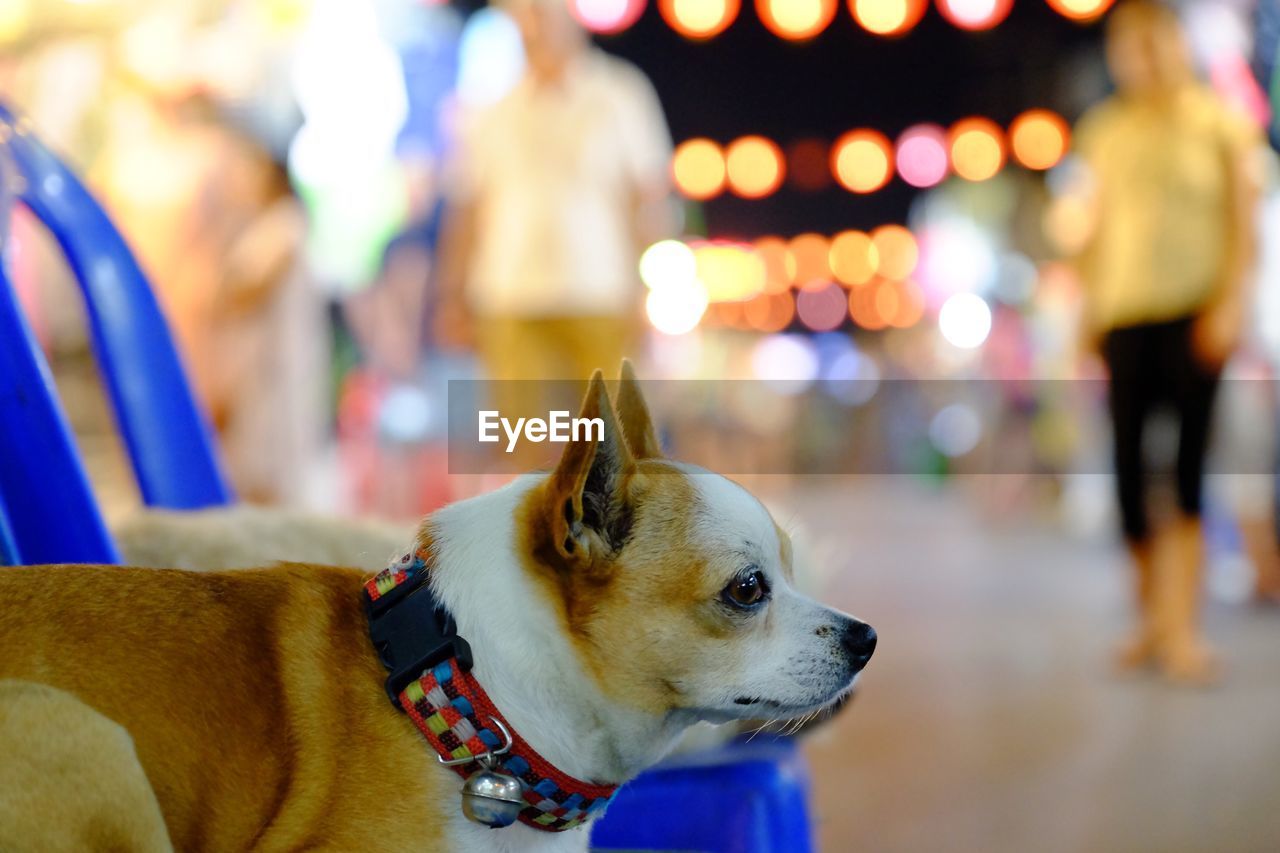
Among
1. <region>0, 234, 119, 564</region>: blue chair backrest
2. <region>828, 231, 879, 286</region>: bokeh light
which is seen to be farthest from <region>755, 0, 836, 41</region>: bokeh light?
<region>828, 231, 879, 286</region>: bokeh light

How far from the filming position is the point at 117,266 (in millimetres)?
1768

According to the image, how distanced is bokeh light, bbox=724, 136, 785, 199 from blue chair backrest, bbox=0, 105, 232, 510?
41.5ft

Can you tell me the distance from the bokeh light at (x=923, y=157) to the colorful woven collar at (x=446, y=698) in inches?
502

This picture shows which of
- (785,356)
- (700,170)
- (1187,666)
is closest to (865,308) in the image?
(785,356)

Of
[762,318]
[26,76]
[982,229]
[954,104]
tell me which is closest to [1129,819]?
[26,76]

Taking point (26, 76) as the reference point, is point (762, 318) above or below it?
below

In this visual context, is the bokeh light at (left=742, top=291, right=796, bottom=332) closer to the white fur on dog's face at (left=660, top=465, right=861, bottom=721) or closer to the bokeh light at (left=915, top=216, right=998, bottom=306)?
the bokeh light at (left=915, top=216, right=998, bottom=306)

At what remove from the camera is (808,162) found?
18047 millimetres

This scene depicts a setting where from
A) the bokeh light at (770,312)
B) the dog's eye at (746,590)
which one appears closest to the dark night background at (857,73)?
the bokeh light at (770,312)

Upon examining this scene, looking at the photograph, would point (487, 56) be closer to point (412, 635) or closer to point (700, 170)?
point (700, 170)

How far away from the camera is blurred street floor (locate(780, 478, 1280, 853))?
2.39 meters

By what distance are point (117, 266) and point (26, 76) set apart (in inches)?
136

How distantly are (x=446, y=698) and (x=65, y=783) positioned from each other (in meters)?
0.28

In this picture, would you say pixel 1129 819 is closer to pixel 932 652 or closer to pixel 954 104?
pixel 932 652
